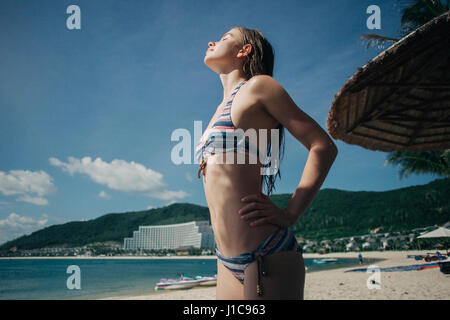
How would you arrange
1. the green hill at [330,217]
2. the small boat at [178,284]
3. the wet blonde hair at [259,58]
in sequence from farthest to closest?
the green hill at [330,217] → the small boat at [178,284] → the wet blonde hair at [259,58]

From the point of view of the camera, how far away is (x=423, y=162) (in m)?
19.7

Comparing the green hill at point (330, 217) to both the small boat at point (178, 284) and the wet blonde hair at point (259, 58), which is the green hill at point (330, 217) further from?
the wet blonde hair at point (259, 58)

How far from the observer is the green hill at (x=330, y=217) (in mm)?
83819

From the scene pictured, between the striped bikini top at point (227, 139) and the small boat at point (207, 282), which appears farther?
the small boat at point (207, 282)

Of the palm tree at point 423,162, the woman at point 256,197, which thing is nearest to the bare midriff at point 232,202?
the woman at point 256,197

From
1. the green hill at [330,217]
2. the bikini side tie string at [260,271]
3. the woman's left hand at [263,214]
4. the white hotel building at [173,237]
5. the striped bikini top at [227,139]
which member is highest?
the striped bikini top at [227,139]

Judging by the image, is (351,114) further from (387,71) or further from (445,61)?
(445,61)

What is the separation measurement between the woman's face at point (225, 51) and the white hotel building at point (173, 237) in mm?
128067

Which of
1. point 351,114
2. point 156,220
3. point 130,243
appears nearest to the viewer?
point 351,114

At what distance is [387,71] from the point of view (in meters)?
2.54

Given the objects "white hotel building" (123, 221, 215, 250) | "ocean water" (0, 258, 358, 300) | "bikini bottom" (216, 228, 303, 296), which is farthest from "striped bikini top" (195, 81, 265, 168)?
"white hotel building" (123, 221, 215, 250)

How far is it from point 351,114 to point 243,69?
1.77m

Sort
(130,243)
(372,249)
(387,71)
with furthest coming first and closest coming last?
(130,243) → (372,249) → (387,71)
